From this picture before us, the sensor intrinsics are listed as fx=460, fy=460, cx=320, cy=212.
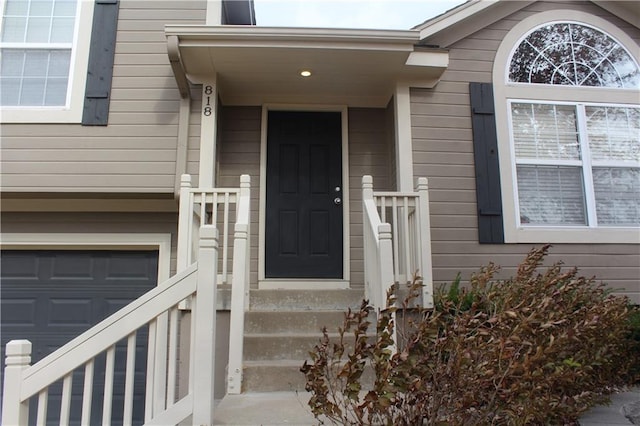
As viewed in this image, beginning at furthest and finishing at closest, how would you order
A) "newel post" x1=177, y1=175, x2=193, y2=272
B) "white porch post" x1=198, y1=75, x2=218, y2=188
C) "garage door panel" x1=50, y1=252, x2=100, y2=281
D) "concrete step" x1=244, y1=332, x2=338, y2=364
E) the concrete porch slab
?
"garage door panel" x1=50, y1=252, x2=100, y2=281, "white porch post" x1=198, y1=75, x2=218, y2=188, "newel post" x1=177, y1=175, x2=193, y2=272, "concrete step" x1=244, y1=332, x2=338, y2=364, the concrete porch slab

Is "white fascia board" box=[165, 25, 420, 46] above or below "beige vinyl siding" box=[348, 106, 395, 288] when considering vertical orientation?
above

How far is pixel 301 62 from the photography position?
164 inches

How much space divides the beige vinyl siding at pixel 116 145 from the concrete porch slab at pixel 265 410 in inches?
84.5

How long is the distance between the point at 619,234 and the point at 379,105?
2.66 metres

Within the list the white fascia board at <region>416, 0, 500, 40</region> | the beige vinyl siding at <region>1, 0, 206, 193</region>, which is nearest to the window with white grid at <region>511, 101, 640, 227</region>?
the white fascia board at <region>416, 0, 500, 40</region>

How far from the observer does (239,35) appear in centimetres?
385

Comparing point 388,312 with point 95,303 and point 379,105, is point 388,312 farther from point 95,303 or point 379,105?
point 95,303

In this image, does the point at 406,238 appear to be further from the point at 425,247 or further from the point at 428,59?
the point at 428,59

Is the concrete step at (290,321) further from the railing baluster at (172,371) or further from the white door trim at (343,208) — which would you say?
the railing baluster at (172,371)

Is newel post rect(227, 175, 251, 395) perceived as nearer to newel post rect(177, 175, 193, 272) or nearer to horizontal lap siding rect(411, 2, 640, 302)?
newel post rect(177, 175, 193, 272)

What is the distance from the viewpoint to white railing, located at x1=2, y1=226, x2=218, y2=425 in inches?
80.5

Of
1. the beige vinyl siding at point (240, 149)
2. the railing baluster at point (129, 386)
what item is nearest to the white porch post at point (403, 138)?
the beige vinyl siding at point (240, 149)

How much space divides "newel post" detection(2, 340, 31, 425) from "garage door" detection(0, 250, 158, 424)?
2.48m

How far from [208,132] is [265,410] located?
A: 2601mm
